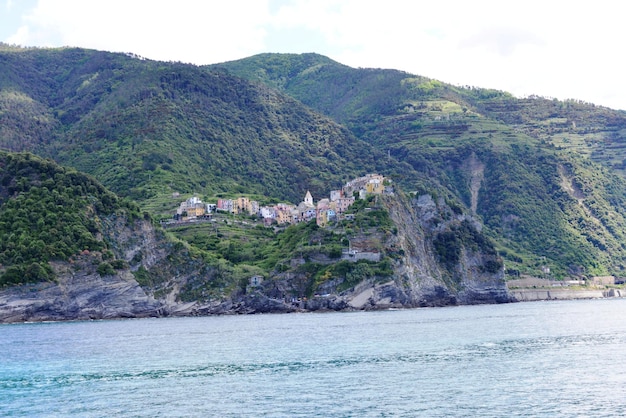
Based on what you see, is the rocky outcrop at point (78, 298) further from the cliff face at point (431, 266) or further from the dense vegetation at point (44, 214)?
the cliff face at point (431, 266)

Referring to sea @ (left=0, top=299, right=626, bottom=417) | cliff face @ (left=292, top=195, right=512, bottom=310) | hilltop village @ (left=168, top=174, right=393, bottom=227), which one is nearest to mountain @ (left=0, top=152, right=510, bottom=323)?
cliff face @ (left=292, top=195, right=512, bottom=310)

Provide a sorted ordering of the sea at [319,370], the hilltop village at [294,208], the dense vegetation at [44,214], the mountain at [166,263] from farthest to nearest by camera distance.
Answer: the hilltop village at [294,208], the mountain at [166,263], the dense vegetation at [44,214], the sea at [319,370]

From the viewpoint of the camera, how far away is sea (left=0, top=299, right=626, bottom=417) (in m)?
48.0

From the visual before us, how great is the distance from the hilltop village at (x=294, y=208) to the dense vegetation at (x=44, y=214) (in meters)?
26.4

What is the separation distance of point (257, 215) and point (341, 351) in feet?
336

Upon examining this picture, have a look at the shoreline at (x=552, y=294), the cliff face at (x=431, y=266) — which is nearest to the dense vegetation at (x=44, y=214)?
the cliff face at (x=431, y=266)

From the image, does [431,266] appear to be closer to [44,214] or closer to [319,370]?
[44,214]

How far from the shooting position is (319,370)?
202 feet

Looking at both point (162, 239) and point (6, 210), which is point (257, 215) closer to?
point (162, 239)

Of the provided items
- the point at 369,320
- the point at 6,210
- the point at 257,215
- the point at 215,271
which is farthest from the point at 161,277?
the point at 257,215

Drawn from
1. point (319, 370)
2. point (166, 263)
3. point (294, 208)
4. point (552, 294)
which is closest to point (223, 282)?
point (166, 263)

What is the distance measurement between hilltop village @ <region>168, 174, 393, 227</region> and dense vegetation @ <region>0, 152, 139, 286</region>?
26396 millimetres

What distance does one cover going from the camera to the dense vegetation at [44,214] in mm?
111750

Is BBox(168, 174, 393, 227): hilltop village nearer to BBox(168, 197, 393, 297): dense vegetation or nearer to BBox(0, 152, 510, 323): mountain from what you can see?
BBox(168, 197, 393, 297): dense vegetation
